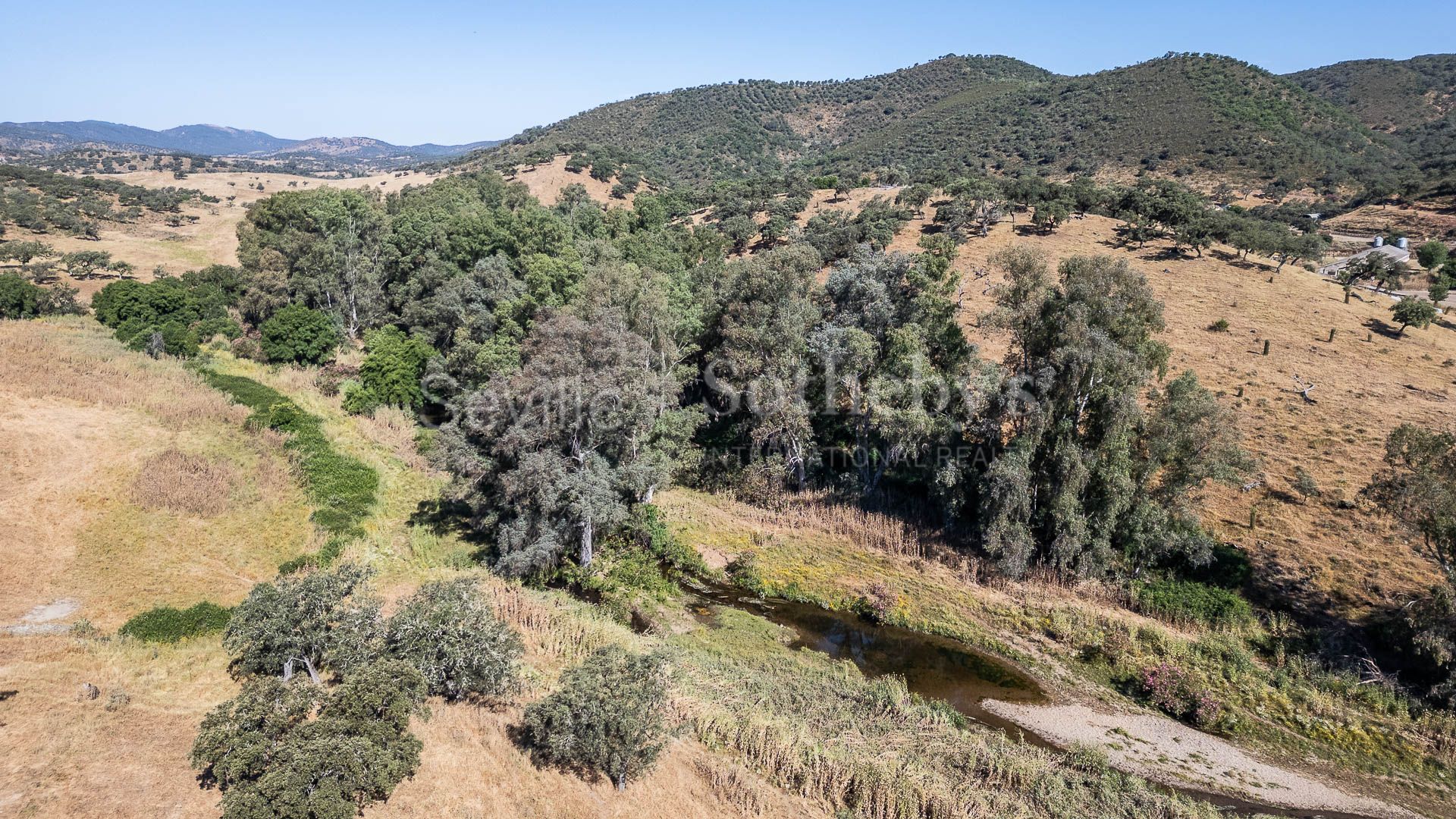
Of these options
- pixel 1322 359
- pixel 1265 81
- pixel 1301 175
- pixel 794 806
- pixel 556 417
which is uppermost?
pixel 1265 81

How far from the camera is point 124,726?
13273mm

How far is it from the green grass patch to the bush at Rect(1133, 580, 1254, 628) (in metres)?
27.0

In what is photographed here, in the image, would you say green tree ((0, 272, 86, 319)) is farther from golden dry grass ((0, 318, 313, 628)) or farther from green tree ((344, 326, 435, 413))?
green tree ((344, 326, 435, 413))

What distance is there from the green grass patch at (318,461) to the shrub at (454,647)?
10.9m

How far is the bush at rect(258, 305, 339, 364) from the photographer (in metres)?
40.4

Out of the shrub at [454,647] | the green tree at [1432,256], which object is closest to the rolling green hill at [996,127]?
the green tree at [1432,256]

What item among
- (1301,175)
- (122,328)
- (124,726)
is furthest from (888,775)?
(1301,175)

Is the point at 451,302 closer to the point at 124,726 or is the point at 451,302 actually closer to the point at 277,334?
the point at 277,334

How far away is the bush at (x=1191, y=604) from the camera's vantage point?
66.1ft

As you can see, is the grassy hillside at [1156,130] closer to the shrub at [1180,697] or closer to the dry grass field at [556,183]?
the dry grass field at [556,183]

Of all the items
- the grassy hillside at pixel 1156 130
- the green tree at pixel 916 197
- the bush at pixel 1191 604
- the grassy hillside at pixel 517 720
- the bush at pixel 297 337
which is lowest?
the grassy hillside at pixel 517 720

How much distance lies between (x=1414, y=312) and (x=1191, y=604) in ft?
95.7

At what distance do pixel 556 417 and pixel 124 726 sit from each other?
11.7 m

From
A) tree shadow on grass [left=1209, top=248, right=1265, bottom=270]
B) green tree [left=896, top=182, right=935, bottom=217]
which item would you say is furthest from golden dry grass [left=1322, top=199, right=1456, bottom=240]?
green tree [left=896, top=182, right=935, bottom=217]
